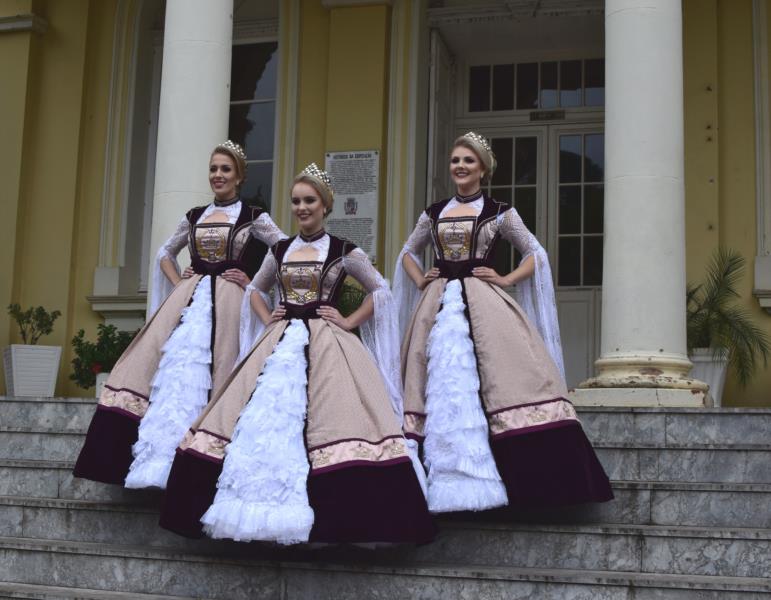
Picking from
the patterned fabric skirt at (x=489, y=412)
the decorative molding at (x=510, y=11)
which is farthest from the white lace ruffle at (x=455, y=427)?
the decorative molding at (x=510, y=11)

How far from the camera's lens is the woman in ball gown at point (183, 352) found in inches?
200

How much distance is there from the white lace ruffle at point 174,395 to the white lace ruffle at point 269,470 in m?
0.60

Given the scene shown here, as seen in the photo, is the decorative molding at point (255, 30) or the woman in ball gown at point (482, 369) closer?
the woman in ball gown at point (482, 369)

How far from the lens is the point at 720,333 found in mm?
7855

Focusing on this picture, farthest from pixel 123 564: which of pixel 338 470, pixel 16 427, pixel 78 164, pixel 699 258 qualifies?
pixel 78 164

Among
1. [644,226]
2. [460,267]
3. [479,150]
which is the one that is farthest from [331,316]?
[644,226]

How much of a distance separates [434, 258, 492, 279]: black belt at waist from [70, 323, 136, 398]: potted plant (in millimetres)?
4113

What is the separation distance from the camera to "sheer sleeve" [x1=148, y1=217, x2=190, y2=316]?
581cm

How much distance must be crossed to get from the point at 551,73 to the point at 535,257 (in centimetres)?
482

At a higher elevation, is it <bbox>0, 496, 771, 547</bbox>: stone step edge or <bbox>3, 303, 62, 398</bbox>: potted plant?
<bbox>3, 303, 62, 398</bbox>: potted plant

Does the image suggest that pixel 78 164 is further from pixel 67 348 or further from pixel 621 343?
pixel 621 343

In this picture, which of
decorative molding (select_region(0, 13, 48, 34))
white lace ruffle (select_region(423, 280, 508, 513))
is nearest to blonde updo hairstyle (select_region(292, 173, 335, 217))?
white lace ruffle (select_region(423, 280, 508, 513))

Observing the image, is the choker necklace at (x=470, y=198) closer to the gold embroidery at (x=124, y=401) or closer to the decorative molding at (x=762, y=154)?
the gold embroidery at (x=124, y=401)

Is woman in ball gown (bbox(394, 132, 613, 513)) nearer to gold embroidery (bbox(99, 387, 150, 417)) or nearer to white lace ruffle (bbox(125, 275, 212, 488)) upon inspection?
white lace ruffle (bbox(125, 275, 212, 488))
